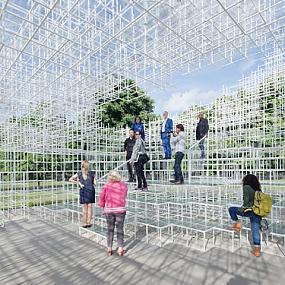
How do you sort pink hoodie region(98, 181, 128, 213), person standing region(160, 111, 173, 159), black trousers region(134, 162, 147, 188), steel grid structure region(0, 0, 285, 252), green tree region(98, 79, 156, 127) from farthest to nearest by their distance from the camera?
green tree region(98, 79, 156, 127), person standing region(160, 111, 173, 159), black trousers region(134, 162, 147, 188), steel grid structure region(0, 0, 285, 252), pink hoodie region(98, 181, 128, 213)

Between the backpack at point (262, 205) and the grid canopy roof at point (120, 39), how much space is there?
166 inches

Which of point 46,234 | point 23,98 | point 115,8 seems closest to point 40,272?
point 46,234

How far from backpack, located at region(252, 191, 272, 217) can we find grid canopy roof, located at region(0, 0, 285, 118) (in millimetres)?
4217

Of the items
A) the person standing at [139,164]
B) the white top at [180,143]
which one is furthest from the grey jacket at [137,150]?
the white top at [180,143]

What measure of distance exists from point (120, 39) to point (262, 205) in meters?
5.71

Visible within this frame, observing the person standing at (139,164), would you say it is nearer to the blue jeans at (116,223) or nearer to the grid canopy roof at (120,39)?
the blue jeans at (116,223)

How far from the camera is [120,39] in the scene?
7.88m

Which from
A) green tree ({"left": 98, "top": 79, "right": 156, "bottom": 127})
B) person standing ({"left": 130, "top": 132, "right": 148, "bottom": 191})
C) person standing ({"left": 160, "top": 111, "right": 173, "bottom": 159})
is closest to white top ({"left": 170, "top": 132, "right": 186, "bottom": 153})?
person standing ({"left": 130, "top": 132, "right": 148, "bottom": 191})

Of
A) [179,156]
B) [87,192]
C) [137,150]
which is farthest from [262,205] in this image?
[87,192]

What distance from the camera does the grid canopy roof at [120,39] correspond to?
22.6 feet

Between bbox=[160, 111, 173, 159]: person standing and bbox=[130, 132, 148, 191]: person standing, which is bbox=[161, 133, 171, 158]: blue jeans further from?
bbox=[130, 132, 148, 191]: person standing

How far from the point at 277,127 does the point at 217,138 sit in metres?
2.56

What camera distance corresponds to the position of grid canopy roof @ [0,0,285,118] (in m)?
6.90

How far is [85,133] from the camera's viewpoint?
12.8 m
